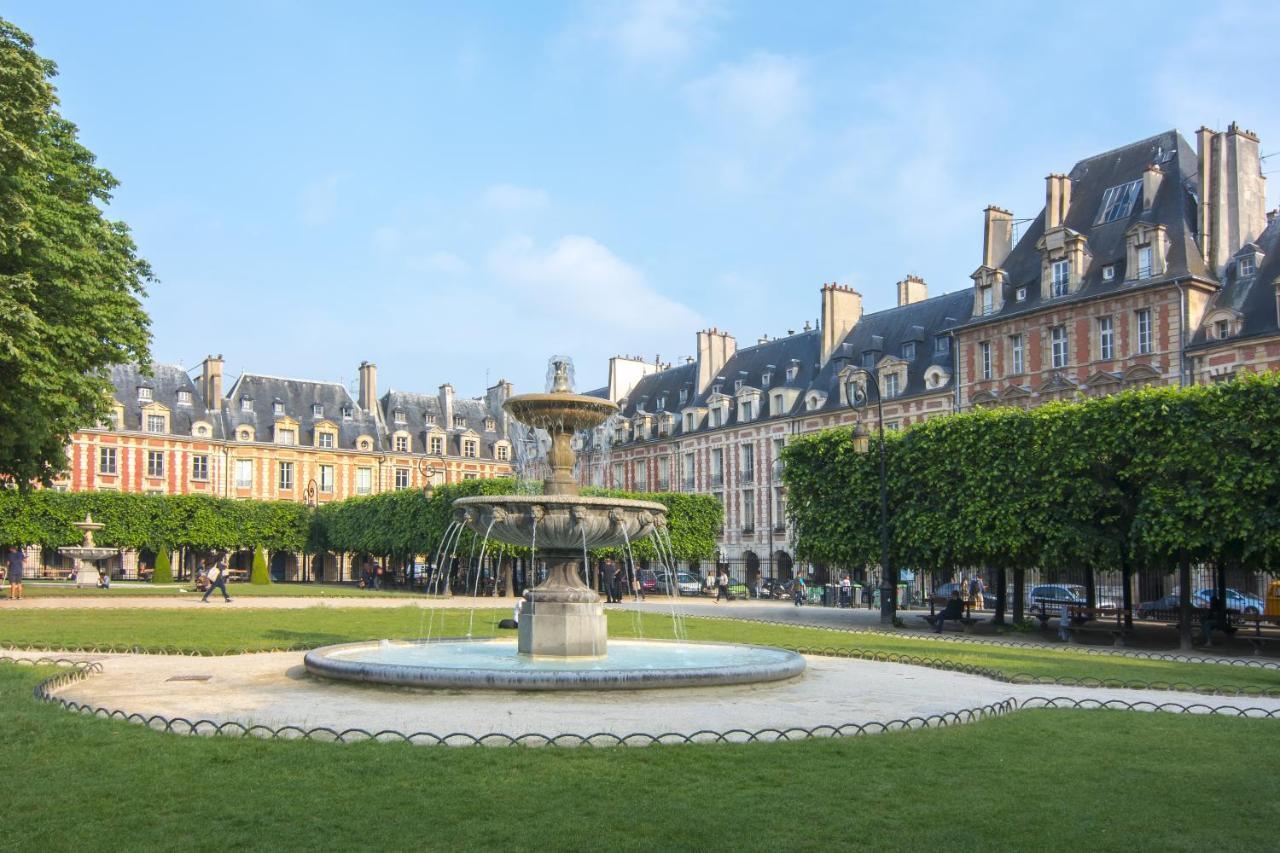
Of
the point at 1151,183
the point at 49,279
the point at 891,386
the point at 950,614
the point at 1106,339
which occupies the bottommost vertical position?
the point at 950,614

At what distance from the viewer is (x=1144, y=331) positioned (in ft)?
127

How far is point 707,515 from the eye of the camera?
172 ft

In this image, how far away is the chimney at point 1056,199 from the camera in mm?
43500

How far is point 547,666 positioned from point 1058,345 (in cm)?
3332

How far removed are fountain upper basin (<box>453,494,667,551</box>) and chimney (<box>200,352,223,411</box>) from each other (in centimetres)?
5878

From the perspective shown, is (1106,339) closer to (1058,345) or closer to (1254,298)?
(1058,345)

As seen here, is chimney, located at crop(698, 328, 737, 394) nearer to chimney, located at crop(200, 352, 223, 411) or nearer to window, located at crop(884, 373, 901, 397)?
window, located at crop(884, 373, 901, 397)

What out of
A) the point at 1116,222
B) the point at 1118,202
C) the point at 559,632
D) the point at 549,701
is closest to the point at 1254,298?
the point at 1116,222

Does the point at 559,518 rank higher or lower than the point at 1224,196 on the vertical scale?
lower

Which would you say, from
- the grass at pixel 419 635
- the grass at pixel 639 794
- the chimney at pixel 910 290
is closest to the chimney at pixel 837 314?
the chimney at pixel 910 290

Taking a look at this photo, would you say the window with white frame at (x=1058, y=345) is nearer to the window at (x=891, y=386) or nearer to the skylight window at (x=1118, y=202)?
the skylight window at (x=1118, y=202)

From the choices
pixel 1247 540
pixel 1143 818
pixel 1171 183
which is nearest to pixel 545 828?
pixel 1143 818

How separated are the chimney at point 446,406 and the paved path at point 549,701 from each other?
6343 centimetres

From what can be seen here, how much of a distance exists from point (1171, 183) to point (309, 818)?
135ft
